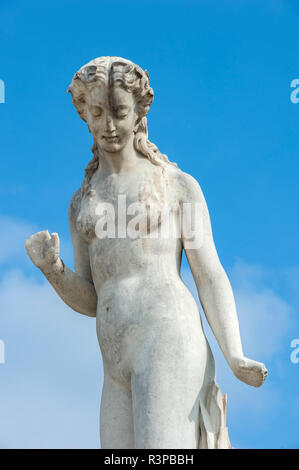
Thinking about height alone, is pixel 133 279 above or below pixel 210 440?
above

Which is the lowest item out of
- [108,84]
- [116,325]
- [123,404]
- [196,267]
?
[123,404]

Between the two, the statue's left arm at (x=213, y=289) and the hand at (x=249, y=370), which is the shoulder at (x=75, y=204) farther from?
the hand at (x=249, y=370)

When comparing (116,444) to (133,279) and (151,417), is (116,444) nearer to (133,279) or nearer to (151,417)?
(151,417)

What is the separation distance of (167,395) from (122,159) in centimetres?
231

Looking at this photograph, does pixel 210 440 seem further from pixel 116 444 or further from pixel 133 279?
pixel 133 279

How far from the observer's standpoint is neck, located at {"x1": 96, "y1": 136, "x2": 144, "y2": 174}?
379 inches

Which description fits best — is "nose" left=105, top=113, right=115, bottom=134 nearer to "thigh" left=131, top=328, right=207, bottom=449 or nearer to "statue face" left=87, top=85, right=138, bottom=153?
"statue face" left=87, top=85, right=138, bottom=153

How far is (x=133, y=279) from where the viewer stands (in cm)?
915

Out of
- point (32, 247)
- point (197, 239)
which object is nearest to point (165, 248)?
point (197, 239)

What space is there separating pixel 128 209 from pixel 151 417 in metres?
1.93

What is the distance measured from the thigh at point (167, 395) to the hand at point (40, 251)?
1.36 m

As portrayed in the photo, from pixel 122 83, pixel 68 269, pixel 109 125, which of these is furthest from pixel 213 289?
pixel 122 83

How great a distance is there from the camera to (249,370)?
866cm
